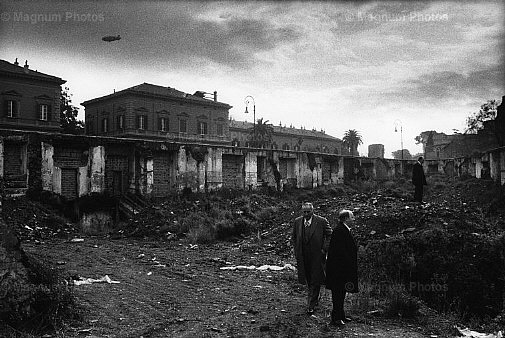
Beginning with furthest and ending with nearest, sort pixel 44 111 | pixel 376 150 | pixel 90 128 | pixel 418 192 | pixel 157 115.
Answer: pixel 376 150
pixel 90 128
pixel 157 115
pixel 44 111
pixel 418 192

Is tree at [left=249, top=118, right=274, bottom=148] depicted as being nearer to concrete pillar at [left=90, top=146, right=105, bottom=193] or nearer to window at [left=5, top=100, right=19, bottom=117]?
window at [left=5, top=100, right=19, bottom=117]

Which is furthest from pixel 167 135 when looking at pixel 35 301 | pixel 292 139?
pixel 35 301

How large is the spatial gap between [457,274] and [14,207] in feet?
44.3

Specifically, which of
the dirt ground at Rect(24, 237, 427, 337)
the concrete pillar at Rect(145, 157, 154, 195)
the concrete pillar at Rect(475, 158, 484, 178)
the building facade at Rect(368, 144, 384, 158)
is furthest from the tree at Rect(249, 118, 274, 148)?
the dirt ground at Rect(24, 237, 427, 337)

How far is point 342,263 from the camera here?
5816 mm

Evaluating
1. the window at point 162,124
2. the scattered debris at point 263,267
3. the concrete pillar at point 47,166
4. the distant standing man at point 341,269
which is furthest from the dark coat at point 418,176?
the window at point 162,124

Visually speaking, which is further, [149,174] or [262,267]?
[149,174]

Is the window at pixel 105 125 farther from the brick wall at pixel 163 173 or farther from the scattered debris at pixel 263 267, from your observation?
the scattered debris at pixel 263 267

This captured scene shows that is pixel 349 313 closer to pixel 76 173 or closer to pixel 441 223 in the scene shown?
pixel 441 223

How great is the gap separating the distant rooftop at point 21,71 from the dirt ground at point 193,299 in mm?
27701

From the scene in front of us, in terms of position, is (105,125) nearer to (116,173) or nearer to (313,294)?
(116,173)

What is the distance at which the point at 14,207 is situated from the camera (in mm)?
14258

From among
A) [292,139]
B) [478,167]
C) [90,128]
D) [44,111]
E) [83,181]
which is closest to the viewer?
[83,181]

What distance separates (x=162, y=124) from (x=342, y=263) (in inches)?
1501
